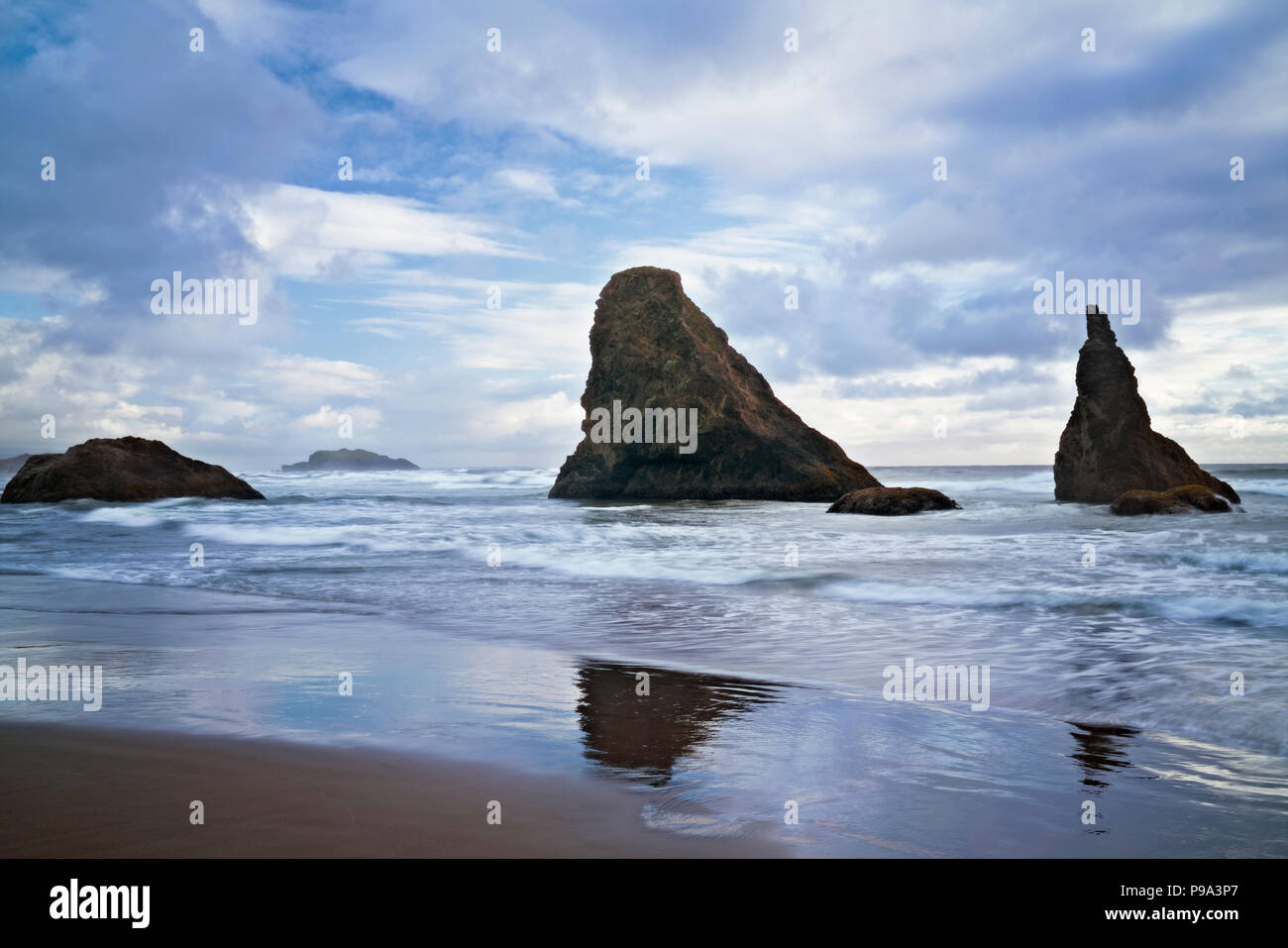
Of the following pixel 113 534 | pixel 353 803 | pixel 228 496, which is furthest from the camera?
pixel 228 496

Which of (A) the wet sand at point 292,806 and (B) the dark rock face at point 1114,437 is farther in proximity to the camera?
(B) the dark rock face at point 1114,437

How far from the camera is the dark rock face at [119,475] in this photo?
963 inches

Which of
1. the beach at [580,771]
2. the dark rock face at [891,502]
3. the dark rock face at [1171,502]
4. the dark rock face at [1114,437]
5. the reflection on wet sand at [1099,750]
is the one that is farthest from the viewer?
the dark rock face at [1114,437]

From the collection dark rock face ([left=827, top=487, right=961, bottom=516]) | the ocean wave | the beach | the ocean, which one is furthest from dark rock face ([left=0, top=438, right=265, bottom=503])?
the ocean wave

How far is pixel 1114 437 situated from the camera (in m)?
21.2

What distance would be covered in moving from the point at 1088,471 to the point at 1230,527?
847 centimetres

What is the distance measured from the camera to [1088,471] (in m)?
22.0

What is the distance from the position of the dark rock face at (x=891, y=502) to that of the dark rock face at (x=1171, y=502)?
4069 mm

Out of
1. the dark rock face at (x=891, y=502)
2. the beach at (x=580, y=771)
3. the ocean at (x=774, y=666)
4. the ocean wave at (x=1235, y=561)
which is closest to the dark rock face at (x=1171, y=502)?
the dark rock face at (x=891, y=502)

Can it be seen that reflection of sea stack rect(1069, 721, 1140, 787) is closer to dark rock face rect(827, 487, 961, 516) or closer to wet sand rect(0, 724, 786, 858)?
wet sand rect(0, 724, 786, 858)

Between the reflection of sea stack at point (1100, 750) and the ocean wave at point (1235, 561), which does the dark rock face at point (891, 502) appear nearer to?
the ocean wave at point (1235, 561)
